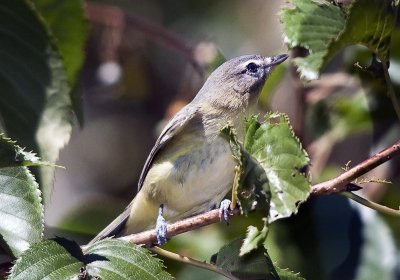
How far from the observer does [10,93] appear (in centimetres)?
222

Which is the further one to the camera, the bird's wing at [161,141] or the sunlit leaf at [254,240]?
the bird's wing at [161,141]

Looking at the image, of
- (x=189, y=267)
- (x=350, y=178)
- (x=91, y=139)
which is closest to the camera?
(x=350, y=178)

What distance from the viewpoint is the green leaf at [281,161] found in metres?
1.49

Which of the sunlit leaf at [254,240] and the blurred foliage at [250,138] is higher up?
the blurred foliage at [250,138]

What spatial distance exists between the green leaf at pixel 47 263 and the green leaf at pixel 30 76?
581 millimetres

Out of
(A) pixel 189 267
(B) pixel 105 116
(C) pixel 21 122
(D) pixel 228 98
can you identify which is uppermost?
(B) pixel 105 116

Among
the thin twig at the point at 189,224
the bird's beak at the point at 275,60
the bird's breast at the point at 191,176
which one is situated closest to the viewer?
the thin twig at the point at 189,224

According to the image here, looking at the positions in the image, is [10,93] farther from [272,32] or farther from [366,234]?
[272,32]

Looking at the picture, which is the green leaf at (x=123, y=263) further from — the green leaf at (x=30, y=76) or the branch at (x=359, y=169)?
the green leaf at (x=30, y=76)

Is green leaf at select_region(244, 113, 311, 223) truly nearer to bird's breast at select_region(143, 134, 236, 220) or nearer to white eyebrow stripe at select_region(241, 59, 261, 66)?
bird's breast at select_region(143, 134, 236, 220)

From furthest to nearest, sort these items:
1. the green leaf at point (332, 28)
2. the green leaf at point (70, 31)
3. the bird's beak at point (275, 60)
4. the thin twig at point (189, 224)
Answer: the bird's beak at point (275, 60) < the green leaf at point (70, 31) < the thin twig at point (189, 224) < the green leaf at point (332, 28)

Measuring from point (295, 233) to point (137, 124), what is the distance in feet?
9.75

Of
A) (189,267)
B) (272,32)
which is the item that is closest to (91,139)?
(272,32)

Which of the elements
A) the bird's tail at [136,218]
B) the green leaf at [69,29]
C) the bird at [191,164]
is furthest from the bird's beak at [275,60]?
the green leaf at [69,29]
